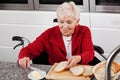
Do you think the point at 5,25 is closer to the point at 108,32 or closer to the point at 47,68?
the point at 108,32

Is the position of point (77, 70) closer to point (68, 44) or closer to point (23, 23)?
point (68, 44)

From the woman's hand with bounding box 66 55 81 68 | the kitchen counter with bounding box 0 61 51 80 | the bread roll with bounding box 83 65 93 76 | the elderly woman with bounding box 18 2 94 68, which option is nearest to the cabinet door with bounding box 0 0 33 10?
the elderly woman with bounding box 18 2 94 68

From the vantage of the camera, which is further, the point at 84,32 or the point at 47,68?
the point at 84,32

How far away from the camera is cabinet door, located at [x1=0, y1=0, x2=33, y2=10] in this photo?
10.5ft

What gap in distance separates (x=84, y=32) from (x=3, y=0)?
1668mm

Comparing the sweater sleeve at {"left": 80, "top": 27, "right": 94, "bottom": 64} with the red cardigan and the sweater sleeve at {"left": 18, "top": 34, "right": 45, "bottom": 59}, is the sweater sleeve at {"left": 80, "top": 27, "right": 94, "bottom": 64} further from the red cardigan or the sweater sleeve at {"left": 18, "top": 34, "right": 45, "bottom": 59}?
the sweater sleeve at {"left": 18, "top": 34, "right": 45, "bottom": 59}

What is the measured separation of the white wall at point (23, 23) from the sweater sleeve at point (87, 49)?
3.30ft

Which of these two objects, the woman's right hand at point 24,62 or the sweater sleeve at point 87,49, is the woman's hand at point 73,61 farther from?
the woman's right hand at point 24,62

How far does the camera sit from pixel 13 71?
1683 mm

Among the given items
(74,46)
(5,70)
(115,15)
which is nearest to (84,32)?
(74,46)

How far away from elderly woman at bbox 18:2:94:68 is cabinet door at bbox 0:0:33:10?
4.18 ft

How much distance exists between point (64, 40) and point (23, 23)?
4.38ft

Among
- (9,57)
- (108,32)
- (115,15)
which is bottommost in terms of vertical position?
(9,57)

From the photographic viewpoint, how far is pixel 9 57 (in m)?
3.51
